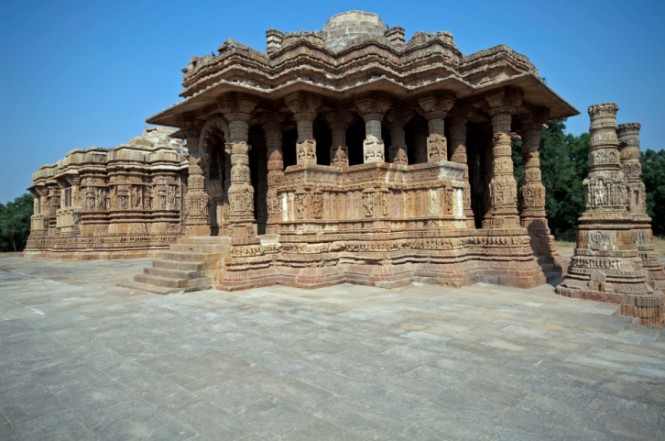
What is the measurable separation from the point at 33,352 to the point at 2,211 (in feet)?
172

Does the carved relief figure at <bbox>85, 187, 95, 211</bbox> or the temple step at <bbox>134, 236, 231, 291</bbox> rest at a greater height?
the carved relief figure at <bbox>85, 187, 95, 211</bbox>

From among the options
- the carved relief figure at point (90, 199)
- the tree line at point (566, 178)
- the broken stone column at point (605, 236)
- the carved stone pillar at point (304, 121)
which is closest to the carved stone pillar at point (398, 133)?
the carved stone pillar at point (304, 121)

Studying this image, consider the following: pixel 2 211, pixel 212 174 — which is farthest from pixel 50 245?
pixel 2 211

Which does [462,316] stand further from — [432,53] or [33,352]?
[432,53]

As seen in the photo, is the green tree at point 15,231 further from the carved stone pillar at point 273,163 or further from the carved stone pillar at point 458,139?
the carved stone pillar at point 458,139

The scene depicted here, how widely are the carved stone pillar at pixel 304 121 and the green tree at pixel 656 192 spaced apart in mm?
31112

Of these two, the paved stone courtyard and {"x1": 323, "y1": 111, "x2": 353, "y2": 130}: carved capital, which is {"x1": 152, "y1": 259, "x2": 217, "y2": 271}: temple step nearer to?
the paved stone courtyard

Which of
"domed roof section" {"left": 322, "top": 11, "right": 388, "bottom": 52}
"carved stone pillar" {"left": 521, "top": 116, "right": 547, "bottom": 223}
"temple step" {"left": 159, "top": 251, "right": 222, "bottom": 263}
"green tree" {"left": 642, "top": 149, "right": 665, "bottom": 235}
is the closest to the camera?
"temple step" {"left": 159, "top": 251, "right": 222, "bottom": 263}

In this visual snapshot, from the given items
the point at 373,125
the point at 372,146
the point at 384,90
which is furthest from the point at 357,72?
the point at 372,146

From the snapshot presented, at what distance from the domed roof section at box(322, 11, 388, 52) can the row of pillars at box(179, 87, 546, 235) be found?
3438mm

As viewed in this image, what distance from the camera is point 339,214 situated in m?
10.4

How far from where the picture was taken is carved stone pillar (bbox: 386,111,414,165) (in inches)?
459

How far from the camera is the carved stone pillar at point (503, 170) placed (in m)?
10.1

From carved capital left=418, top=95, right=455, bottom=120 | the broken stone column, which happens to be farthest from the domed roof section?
the broken stone column
